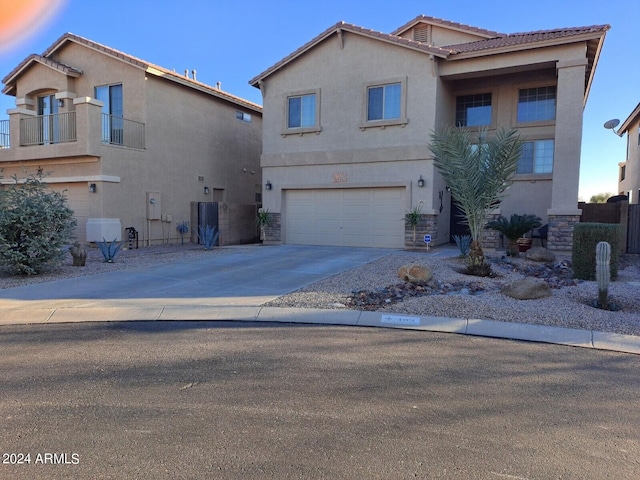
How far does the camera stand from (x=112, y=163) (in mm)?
16688

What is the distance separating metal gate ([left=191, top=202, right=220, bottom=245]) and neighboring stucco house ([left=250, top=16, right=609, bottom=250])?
8.42ft

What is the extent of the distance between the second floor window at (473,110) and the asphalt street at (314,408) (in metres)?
13.6

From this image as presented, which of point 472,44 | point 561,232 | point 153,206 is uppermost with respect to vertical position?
point 472,44

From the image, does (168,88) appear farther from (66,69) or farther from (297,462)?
(297,462)

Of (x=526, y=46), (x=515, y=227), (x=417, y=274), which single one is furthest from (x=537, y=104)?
(x=417, y=274)

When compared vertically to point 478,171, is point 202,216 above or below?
below

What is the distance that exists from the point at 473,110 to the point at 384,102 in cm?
384

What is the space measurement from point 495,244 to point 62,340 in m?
13.5

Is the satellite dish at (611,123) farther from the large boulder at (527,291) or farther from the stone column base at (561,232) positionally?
the large boulder at (527,291)

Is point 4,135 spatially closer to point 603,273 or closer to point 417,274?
point 417,274

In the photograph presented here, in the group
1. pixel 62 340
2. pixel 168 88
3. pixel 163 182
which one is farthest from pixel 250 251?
pixel 62 340

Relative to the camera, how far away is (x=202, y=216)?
1994cm

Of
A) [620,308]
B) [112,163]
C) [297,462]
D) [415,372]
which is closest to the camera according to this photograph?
[297,462]

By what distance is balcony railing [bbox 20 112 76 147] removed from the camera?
1752 centimetres
